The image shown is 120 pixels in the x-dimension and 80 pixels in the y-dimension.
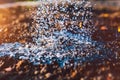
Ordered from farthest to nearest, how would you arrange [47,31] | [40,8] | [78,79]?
[40,8] < [47,31] < [78,79]

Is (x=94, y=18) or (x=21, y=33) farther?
(x=94, y=18)

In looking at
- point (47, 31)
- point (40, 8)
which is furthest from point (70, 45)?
point (40, 8)

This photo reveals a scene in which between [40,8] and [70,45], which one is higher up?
[40,8]

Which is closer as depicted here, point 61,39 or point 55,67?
point 55,67

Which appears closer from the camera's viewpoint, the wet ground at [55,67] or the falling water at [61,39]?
the wet ground at [55,67]

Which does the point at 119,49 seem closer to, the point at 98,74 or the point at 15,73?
the point at 98,74

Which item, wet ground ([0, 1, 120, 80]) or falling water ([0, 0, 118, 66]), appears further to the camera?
falling water ([0, 0, 118, 66])

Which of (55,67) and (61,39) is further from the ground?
(61,39)

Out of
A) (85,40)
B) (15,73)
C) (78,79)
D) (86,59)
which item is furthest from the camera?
(85,40)
